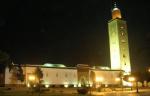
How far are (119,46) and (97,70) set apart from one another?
10373mm

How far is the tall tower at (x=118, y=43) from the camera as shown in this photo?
237 feet

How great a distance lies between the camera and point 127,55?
242 ft

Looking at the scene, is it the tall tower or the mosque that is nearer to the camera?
the mosque

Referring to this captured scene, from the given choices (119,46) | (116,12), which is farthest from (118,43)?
(116,12)

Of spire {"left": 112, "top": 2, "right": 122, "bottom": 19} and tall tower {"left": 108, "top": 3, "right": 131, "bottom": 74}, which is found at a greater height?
spire {"left": 112, "top": 2, "right": 122, "bottom": 19}

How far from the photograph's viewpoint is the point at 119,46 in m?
72.6

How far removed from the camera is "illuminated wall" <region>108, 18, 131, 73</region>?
72131mm

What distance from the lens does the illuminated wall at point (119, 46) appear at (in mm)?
72131

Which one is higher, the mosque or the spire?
the spire

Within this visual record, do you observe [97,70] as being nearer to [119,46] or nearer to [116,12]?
[119,46]

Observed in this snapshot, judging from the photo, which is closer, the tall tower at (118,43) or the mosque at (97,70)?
the mosque at (97,70)

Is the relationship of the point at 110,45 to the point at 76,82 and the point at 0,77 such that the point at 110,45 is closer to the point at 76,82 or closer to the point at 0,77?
the point at 76,82

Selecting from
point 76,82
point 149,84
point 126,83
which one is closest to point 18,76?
point 76,82

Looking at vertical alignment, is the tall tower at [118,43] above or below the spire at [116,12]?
below
